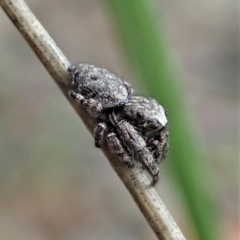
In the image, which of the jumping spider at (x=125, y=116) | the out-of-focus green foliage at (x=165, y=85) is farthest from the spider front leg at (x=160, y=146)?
the out-of-focus green foliage at (x=165, y=85)

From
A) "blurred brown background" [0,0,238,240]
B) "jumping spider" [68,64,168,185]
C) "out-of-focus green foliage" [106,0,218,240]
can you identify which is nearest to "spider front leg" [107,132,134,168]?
"jumping spider" [68,64,168,185]

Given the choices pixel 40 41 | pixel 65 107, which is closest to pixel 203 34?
pixel 65 107

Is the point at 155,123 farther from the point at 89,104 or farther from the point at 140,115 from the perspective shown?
the point at 89,104

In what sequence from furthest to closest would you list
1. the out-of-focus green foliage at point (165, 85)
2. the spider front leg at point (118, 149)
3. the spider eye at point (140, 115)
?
the spider eye at point (140, 115) → the spider front leg at point (118, 149) → the out-of-focus green foliage at point (165, 85)

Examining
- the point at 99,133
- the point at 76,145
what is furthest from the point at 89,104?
the point at 76,145

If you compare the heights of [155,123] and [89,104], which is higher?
[89,104]

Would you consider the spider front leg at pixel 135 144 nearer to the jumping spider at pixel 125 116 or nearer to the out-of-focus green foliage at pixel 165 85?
the jumping spider at pixel 125 116
